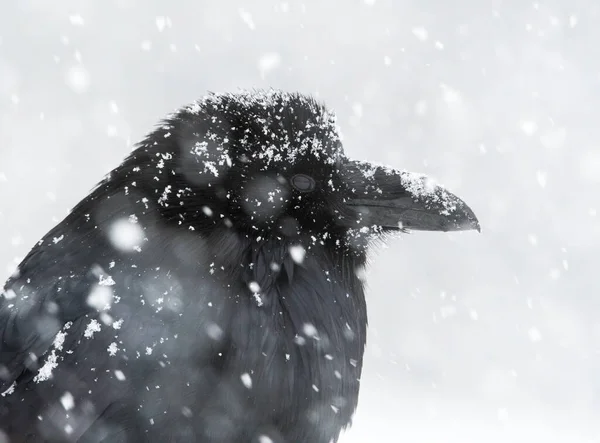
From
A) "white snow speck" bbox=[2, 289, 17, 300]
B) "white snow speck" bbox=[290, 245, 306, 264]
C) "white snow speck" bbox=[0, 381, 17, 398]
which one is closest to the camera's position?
"white snow speck" bbox=[0, 381, 17, 398]

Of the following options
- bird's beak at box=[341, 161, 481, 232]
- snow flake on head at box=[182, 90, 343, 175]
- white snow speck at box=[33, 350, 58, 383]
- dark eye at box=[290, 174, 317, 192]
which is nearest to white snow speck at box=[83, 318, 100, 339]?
white snow speck at box=[33, 350, 58, 383]

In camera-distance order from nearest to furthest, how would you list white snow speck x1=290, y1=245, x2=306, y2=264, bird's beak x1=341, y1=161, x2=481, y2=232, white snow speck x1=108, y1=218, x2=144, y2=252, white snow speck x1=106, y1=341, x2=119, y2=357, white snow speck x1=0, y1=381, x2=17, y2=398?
white snow speck x1=106, y1=341, x2=119, y2=357, white snow speck x1=0, y1=381, x2=17, y2=398, white snow speck x1=108, y1=218, x2=144, y2=252, white snow speck x1=290, y1=245, x2=306, y2=264, bird's beak x1=341, y1=161, x2=481, y2=232

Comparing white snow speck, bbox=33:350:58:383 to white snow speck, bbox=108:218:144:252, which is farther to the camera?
white snow speck, bbox=108:218:144:252

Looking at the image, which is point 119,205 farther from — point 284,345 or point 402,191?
point 402,191

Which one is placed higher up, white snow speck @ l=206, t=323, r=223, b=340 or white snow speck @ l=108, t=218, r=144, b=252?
white snow speck @ l=108, t=218, r=144, b=252

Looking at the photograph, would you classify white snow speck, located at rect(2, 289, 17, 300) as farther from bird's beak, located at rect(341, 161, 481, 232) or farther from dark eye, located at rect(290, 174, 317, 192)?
bird's beak, located at rect(341, 161, 481, 232)

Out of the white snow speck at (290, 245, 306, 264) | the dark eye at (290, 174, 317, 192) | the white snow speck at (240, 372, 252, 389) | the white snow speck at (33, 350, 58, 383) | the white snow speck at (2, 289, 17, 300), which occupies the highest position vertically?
the dark eye at (290, 174, 317, 192)

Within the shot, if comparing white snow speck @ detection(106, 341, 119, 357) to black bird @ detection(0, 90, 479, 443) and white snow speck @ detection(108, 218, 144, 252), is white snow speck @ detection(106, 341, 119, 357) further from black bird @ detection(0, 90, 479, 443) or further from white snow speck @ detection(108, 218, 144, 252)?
white snow speck @ detection(108, 218, 144, 252)
